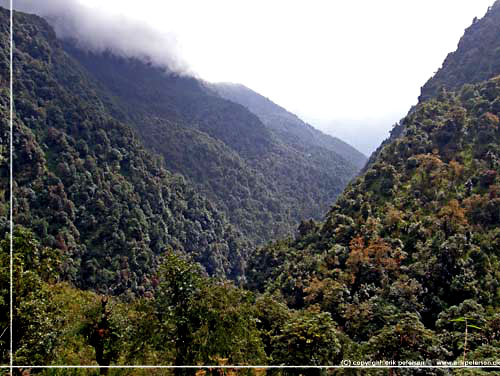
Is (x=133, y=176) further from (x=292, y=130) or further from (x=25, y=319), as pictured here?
(x=292, y=130)

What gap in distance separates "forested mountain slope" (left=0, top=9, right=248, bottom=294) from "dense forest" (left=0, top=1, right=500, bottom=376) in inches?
9.2

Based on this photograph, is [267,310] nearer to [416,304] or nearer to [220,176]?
[416,304]

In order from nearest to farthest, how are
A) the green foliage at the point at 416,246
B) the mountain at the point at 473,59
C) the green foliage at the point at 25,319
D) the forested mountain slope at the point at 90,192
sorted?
1. the green foliage at the point at 25,319
2. the green foliage at the point at 416,246
3. the forested mountain slope at the point at 90,192
4. the mountain at the point at 473,59

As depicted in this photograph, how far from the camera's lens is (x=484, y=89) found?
34281mm

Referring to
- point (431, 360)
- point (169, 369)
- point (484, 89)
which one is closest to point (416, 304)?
point (431, 360)

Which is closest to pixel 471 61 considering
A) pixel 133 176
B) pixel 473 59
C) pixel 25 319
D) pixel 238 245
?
pixel 473 59

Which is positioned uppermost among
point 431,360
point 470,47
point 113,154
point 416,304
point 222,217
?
point 470,47

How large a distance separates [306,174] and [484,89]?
71.9 metres

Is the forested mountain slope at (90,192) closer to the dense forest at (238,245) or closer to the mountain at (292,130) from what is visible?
the dense forest at (238,245)

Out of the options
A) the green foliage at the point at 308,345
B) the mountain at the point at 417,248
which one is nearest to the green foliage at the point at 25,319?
the green foliage at the point at 308,345

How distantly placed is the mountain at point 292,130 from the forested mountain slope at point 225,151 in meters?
4.53

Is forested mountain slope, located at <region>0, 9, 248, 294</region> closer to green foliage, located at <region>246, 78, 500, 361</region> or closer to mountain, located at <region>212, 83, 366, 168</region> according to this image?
green foliage, located at <region>246, 78, 500, 361</region>

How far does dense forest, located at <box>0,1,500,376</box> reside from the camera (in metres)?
9.07

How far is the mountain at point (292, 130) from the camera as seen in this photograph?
136 m
